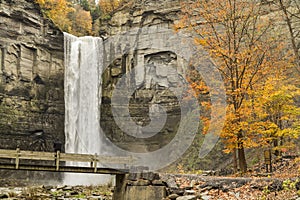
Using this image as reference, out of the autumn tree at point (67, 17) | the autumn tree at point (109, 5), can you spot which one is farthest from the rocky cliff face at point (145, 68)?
the autumn tree at point (67, 17)

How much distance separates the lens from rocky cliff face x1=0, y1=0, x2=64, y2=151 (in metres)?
30.0

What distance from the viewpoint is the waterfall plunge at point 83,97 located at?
31.8 metres

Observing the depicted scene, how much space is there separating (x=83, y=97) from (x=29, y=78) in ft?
16.4

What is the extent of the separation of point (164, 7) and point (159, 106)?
→ 31.1 ft

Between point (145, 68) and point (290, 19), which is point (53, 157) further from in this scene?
point (145, 68)

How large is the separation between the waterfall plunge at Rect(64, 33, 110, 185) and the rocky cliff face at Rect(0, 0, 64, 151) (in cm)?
83

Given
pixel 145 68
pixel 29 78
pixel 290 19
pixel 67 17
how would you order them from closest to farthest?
pixel 290 19 < pixel 29 78 < pixel 145 68 < pixel 67 17

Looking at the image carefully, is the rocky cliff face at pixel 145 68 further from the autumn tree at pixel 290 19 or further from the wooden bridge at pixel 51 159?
the wooden bridge at pixel 51 159

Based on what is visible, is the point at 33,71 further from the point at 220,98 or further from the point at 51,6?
the point at 220,98

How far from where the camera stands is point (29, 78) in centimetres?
3136

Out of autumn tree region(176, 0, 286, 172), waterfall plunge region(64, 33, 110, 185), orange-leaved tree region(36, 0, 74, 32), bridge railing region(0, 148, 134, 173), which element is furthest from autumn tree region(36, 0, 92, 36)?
bridge railing region(0, 148, 134, 173)

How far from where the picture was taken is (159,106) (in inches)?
1334

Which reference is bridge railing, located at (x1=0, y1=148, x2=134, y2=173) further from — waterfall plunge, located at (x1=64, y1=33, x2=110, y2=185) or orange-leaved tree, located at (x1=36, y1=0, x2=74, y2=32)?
orange-leaved tree, located at (x1=36, y1=0, x2=74, y2=32)

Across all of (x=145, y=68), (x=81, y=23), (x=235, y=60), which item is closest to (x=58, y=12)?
(x=81, y=23)
